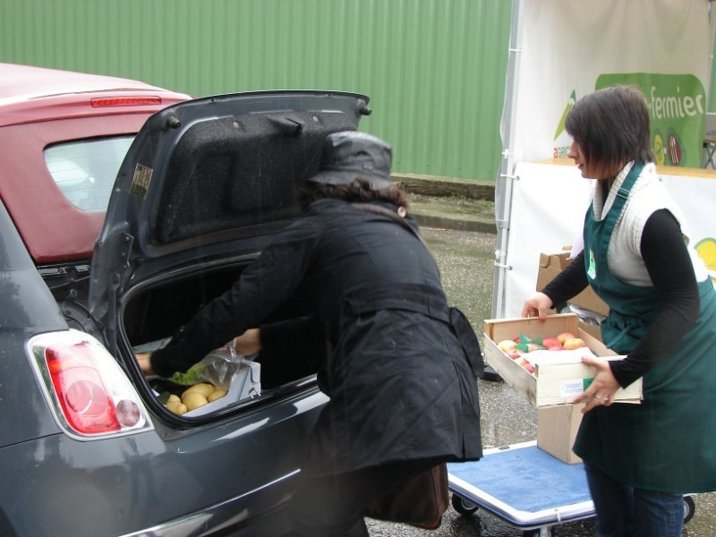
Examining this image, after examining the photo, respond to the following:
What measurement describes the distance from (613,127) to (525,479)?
166 centimetres

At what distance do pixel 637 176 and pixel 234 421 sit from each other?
53.9 inches

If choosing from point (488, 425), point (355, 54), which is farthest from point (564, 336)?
point (355, 54)

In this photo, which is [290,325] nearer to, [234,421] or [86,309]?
[234,421]

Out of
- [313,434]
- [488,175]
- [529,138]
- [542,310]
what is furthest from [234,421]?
[488,175]

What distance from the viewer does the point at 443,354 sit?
2578 millimetres

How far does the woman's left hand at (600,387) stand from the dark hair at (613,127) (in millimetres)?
566

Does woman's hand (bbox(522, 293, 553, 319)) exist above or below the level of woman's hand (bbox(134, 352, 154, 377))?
above

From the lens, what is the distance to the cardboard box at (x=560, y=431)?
152 inches

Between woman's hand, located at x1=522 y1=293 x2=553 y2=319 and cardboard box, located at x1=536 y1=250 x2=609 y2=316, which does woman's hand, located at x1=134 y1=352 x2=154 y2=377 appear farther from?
cardboard box, located at x1=536 y1=250 x2=609 y2=316

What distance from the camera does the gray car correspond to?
232 cm

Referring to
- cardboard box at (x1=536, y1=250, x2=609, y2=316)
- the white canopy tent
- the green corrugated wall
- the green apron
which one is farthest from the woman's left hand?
the green corrugated wall

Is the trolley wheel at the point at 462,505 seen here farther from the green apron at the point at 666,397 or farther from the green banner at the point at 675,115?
the green banner at the point at 675,115

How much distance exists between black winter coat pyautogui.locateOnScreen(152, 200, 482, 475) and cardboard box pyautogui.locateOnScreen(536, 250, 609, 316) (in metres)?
1.95

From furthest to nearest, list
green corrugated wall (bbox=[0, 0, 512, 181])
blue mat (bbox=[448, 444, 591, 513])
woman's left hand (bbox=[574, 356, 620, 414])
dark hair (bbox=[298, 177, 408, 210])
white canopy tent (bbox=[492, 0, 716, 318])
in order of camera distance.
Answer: green corrugated wall (bbox=[0, 0, 512, 181]) → white canopy tent (bbox=[492, 0, 716, 318]) → blue mat (bbox=[448, 444, 591, 513]) → dark hair (bbox=[298, 177, 408, 210]) → woman's left hand (bbox=[574, 356, 620, 414])
